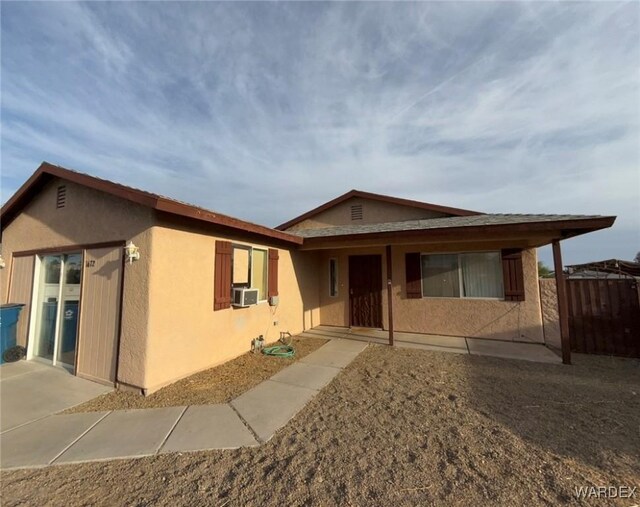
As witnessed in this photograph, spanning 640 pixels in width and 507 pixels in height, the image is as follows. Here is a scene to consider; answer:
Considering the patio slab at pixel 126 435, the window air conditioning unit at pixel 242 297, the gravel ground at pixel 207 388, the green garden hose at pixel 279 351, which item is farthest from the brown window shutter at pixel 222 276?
the patio slab at pixel 126 435

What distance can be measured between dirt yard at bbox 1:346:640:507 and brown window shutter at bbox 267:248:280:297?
335 cm

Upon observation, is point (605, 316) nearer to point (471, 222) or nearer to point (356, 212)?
point (471, 222)

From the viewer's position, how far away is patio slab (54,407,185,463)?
2.75m

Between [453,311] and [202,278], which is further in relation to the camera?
[453,311]

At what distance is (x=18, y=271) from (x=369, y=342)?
8.19m

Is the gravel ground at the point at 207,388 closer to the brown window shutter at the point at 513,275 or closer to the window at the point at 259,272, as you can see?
the window at the point at 259,272

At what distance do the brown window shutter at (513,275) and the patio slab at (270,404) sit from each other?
232 inches

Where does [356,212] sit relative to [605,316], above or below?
above

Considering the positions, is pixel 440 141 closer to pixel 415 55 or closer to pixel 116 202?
pixel 415 55

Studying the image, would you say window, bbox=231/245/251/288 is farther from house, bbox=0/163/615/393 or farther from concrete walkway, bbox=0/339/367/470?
concrete walkway, bbox=0/339/367/470

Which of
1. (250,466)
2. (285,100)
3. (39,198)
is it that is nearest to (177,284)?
(250,466)

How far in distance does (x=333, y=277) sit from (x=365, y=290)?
3.88 ft

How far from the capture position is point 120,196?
429 centimetres

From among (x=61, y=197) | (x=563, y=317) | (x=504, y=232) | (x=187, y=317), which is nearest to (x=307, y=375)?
(x=187, y=317)
